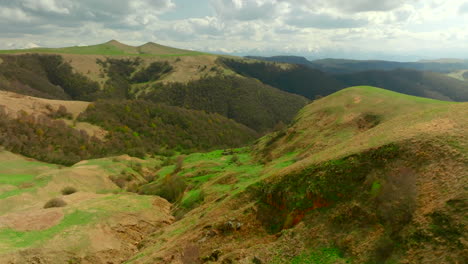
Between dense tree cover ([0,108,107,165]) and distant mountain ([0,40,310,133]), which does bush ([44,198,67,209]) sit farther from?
distant mountain ([0,40,310,133])

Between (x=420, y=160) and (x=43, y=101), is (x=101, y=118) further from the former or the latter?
(x=420, y=160)

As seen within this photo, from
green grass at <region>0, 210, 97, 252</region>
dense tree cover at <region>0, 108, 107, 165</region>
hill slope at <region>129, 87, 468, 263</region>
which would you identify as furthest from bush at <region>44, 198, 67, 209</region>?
dense tree cover at <region>0, 108, 107, 165</region>

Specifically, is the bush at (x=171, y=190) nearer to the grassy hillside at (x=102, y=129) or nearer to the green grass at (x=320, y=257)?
the green grass at (x=320, y=257)

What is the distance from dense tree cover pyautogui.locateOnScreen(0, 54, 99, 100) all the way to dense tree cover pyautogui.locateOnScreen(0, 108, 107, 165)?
64.2 meters

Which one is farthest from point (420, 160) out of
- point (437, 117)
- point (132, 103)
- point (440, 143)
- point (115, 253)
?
point (132, 103)

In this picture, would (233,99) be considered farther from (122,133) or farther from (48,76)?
(48,76)

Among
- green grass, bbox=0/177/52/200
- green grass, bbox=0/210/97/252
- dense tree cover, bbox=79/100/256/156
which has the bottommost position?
dense tree cover, bbox=79/100/256/156

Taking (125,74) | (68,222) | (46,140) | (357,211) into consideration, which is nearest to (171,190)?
(68,222)

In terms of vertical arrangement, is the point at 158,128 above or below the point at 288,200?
below

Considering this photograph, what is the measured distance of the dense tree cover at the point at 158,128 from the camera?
82875 mm

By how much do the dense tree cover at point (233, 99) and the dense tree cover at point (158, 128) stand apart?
101 ft

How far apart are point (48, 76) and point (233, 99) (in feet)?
360

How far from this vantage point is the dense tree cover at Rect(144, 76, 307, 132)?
142m

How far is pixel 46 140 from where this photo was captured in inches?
2408
